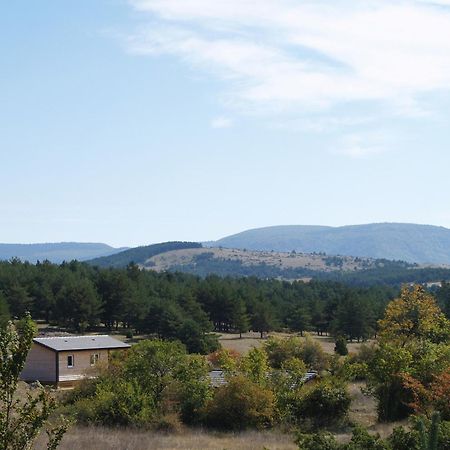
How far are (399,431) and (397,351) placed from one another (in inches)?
502

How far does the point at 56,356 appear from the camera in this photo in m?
49.8

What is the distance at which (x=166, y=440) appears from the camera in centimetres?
2788

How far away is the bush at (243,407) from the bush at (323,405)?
1477 mm

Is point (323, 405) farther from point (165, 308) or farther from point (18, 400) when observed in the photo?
point (165, 308)

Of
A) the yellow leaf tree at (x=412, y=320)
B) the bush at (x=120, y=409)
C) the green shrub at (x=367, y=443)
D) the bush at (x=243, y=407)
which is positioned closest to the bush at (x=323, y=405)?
the bush at (x=243, y=407)

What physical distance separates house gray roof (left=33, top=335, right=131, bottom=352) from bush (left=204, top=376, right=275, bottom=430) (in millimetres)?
20782

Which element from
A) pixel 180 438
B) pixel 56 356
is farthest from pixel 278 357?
pixel 180 438

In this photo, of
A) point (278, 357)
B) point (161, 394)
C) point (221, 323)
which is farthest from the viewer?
point (221, 323)

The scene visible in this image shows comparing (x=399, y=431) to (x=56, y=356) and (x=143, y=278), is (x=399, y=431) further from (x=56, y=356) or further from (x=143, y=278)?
(x=143, y=278)

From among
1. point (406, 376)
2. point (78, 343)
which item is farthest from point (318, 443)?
point (78, 343)

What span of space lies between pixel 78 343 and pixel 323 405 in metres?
24.7

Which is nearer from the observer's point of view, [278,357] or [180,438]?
[180,438]

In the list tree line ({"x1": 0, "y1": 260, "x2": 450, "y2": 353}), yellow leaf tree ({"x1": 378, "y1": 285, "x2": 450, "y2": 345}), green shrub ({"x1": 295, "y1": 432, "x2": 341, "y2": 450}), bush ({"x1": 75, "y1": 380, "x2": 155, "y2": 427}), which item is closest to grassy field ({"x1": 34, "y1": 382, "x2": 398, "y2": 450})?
bush ({"x1": 75, "y1": 380, "x2": 155, "y2": 427})

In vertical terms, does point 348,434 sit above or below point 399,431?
below
